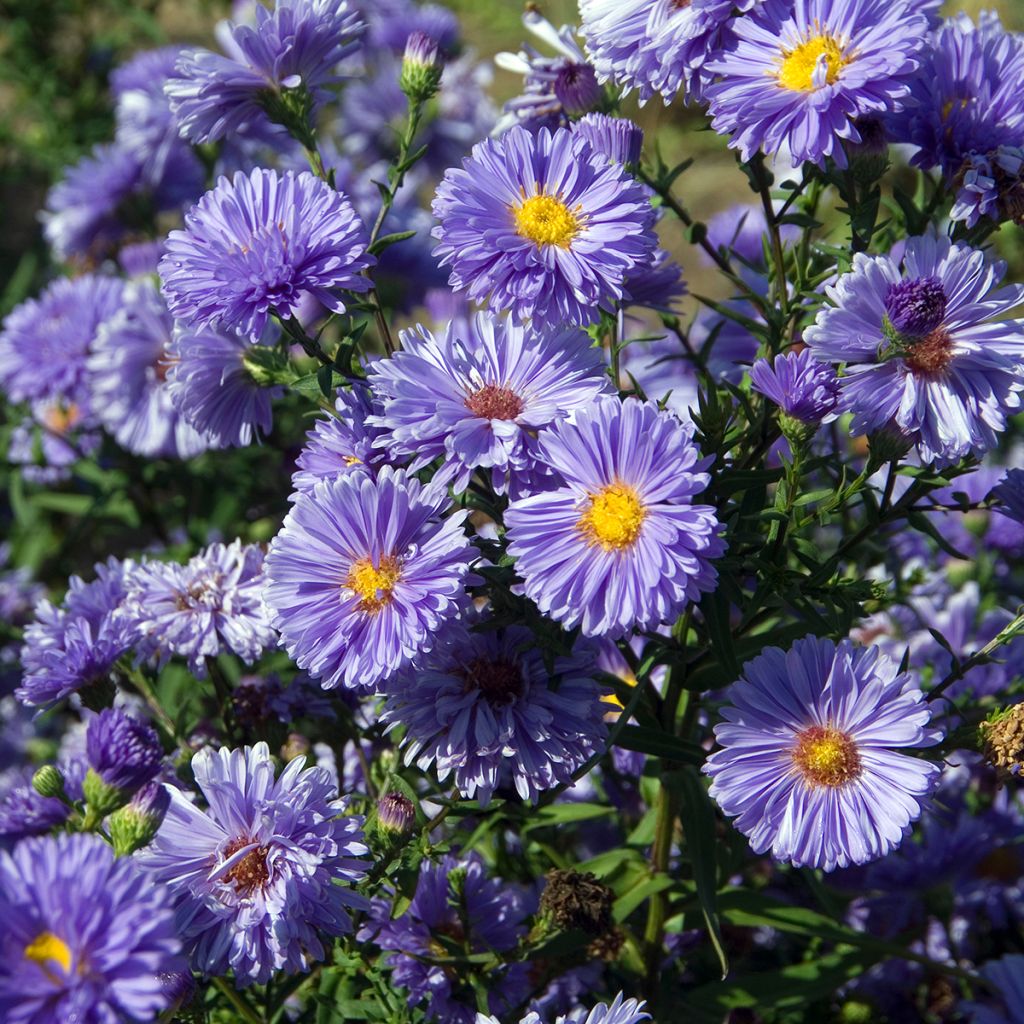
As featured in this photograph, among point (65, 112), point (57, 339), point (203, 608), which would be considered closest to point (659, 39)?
point (203, 608)

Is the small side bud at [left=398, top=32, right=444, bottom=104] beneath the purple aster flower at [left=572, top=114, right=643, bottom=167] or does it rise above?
above

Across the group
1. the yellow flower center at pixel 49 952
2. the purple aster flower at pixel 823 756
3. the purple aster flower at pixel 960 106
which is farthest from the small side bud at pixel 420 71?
the yellow flower center at pixel 49 952

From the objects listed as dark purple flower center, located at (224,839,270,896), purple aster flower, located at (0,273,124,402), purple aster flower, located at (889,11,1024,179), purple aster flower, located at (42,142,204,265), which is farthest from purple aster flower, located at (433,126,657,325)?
purple aster flower, located at (42,142,204,265)

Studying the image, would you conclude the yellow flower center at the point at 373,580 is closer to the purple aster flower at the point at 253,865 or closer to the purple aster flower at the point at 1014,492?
the purple aster flower at the point at 253,865

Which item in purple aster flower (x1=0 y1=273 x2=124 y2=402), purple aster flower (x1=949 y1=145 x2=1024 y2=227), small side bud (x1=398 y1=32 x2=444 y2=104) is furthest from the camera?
purple aster flower (x1=0 y1=273 x2=124 y2=402)

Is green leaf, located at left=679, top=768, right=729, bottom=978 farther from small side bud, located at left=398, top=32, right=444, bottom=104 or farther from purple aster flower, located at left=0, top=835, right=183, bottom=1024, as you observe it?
small side bud, located at left=398, top=32, right=444, bottom=104

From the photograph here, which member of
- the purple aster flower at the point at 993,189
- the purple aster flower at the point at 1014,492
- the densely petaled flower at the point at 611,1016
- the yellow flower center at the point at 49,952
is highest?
the purple aster flower at the point at 993,189

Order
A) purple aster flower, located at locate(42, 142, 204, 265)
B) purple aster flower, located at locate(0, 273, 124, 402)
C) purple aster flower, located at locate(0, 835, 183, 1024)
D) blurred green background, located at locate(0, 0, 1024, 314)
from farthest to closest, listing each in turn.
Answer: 1. blurred green background, located at locate(0, 0, 1024, 314)
2. purple aster flower, located at locate(42, 142, 204, 265)
3. purple aster flower, located at locate(0, 273, 124, 402)
4. purple aster flower, located at locate(0, 835, 183, 1024)

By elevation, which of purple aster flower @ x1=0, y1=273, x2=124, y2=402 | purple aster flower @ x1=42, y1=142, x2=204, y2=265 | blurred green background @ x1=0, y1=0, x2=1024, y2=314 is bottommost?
purple aster flower @ x1=0, y1=273, x2=124, y2=402
